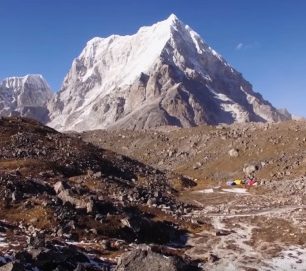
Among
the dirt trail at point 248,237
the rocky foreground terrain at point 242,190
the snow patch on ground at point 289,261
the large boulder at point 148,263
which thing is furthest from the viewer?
the rocky foreground terrain at point 242,190

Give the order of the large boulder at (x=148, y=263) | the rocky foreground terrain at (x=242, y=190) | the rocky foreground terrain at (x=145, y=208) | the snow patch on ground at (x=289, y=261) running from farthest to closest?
the rocky foreground terrain at (x=242, y=190) → the snow patch on ground at (x=289, y=261) → the rocky foreground terrain at (x=145, y=208) → the large boulder at (x=148, y=263)

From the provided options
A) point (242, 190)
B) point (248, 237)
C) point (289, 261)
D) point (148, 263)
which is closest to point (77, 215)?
point (248, 237)

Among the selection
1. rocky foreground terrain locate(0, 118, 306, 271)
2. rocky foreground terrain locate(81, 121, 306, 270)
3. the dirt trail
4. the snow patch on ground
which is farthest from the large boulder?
the snow patch on ground

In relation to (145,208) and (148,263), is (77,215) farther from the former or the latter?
(148,263)

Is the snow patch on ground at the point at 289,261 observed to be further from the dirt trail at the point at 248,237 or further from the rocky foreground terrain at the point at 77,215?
the rocky foreground terrain at the point at 77,215

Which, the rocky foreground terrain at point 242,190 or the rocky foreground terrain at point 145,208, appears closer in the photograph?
the rocky foreground terrain at point 145,208

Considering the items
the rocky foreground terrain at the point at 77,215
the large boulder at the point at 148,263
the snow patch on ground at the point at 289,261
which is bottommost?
the snow patch on ground at the point at 289,261

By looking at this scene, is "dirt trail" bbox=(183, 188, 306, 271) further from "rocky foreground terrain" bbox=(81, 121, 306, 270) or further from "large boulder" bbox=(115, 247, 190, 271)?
"large boulder" bbox=(115, 247, 190, 271)

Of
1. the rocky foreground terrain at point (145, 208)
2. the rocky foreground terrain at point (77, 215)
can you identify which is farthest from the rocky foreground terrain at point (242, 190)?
the rocky foreground terrain at point (77, 215)

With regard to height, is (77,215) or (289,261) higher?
(77,215)
